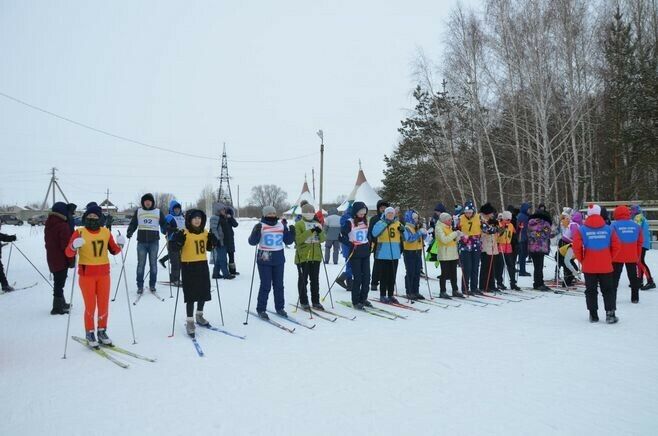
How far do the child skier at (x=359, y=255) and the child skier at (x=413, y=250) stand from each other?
947 millimetres

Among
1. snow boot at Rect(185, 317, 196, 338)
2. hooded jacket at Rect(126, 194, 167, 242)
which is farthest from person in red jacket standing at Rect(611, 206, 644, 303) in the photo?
hooded jacket at Rect(126, 194, 167, 242)

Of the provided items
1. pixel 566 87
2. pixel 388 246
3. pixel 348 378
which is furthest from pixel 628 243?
pixel 566 87

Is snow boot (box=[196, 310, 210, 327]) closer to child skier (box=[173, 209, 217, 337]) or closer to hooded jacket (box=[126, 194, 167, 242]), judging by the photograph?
child skier (box=[173, 209, 217, 337])

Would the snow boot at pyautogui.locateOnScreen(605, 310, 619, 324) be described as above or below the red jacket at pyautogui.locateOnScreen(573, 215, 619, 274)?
below

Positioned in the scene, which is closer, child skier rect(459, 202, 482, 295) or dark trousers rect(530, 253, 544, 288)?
child skier rect(459, 202, 482, 295)

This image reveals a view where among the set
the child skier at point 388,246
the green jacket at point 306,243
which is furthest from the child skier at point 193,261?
the child skier at point 388,246

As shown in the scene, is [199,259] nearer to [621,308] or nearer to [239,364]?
[239,364]

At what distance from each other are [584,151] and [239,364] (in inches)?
815

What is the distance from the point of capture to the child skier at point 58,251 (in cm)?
693

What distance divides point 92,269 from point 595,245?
269 inches

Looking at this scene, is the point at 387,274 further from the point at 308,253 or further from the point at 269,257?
the point at 269,257

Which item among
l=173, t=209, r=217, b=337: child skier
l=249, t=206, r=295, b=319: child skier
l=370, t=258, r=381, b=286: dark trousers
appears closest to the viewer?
l=173, t=209, r=217, b=337: child skier

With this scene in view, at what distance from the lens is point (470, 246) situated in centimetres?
879

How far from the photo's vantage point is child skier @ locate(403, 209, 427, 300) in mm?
8227
